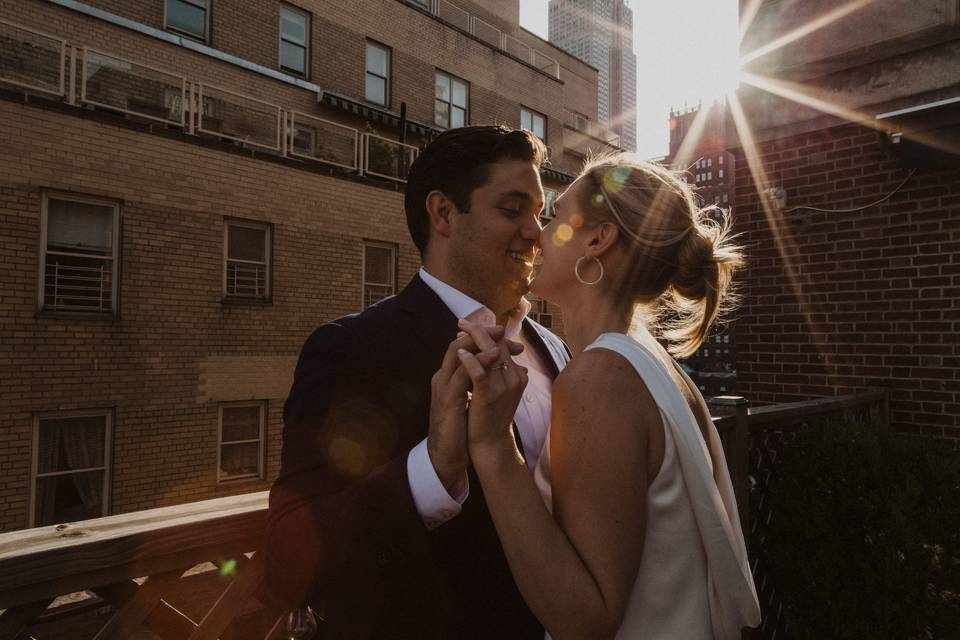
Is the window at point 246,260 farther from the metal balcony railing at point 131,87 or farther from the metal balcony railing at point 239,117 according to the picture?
the metal balcony railing at point 131,87

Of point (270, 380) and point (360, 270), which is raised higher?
point (360, 270)

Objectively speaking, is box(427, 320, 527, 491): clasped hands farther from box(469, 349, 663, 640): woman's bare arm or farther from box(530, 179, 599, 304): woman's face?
box(530, 179, 599, 304): woman's face

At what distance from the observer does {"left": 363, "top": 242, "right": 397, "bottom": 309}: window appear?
623 inches

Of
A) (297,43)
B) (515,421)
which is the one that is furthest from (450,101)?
(515,421)

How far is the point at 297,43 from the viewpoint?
17781mm

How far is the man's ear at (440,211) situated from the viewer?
7.46 ft

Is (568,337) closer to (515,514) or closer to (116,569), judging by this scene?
(515,514)

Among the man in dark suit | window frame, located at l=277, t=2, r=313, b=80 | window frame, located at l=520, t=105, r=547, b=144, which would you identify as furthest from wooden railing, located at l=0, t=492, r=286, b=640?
window frame, located at l=520, t=105, r=547, b=144

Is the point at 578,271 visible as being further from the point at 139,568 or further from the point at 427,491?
the point at 139,568

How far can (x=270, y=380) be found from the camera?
13.6m

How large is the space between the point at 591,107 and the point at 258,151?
21126 mm

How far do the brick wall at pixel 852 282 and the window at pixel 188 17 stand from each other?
15058mm

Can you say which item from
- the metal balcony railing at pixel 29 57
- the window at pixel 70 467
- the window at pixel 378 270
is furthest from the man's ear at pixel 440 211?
the window at pixel 378 270

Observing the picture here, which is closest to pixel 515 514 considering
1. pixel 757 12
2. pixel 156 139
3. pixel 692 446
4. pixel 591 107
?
pixel 692 446
